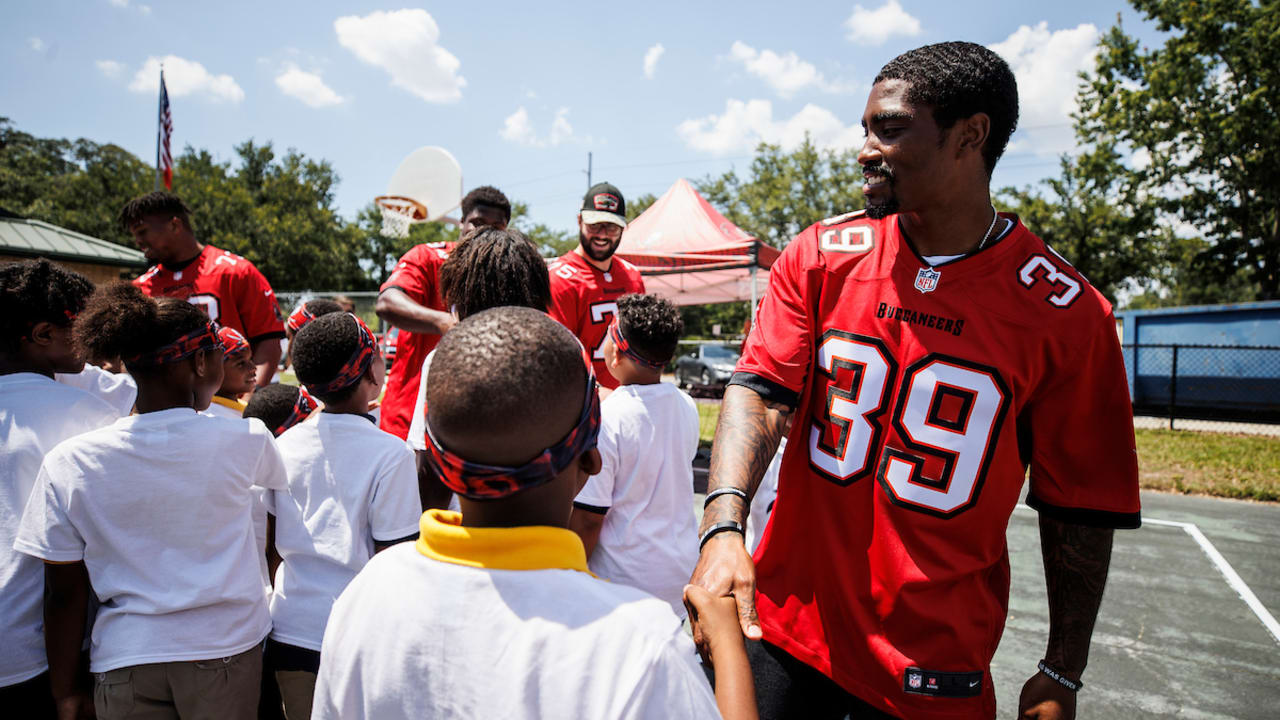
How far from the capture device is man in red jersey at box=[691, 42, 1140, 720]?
1.71 meters

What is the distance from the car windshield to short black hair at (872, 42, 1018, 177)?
1899 centimetres

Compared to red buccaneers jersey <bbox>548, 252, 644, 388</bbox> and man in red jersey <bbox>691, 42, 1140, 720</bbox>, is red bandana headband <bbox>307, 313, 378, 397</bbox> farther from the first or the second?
red buccaneers jersey <bbox>548, 252, 644, 388</bbox>

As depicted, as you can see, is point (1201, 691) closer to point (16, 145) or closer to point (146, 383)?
point (146, 383)

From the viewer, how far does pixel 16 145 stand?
165ft

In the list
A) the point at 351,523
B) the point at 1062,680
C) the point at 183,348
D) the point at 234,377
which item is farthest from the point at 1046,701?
the point at 234,377

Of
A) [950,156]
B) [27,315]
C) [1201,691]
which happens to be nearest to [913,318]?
[950,156]

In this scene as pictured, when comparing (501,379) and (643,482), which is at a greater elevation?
Result: (501,379)

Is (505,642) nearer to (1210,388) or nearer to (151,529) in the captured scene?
(151,529)

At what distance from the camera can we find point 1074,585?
1.83 meters

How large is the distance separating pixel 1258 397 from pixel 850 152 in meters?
30.1

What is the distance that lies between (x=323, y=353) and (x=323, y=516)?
1.95ft

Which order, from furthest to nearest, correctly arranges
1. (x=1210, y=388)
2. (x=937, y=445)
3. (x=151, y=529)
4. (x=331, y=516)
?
1. (x=1210, y=388)
2. (x=331, y=516)
3. (x=151, y=529)
4. (x=937, y=445)

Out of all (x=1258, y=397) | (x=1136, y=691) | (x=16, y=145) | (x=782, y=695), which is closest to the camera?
(x=782, y=695)

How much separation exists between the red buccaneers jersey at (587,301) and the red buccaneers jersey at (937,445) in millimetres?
2478
